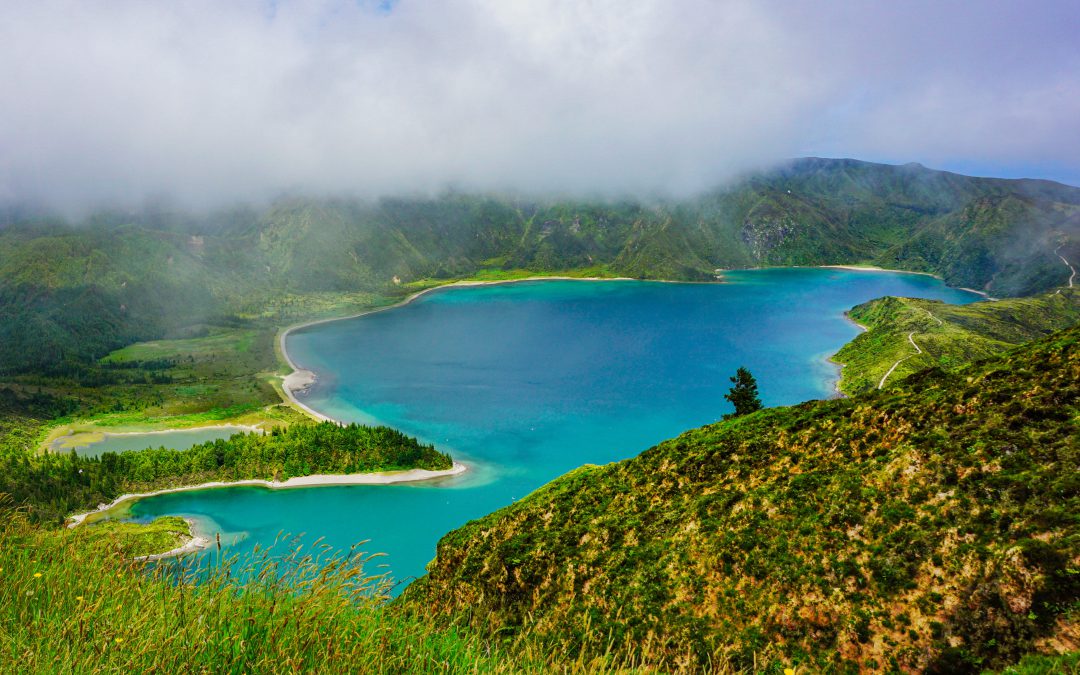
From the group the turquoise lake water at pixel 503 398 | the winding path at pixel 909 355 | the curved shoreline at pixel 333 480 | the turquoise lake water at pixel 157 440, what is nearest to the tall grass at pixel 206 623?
the turquoise lake water at pixel 503 398

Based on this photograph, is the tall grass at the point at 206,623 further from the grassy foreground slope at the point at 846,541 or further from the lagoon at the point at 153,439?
the lagoon at the point at 153,439

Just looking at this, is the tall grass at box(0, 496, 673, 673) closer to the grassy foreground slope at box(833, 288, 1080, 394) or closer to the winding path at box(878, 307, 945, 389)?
the winding path at box(878, 307, 945, 389)

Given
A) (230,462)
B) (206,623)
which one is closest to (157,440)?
(230,462)

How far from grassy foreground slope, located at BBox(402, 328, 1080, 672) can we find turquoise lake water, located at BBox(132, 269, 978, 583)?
28526 mm

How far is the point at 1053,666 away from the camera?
9.82m

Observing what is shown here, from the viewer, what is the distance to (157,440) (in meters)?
110

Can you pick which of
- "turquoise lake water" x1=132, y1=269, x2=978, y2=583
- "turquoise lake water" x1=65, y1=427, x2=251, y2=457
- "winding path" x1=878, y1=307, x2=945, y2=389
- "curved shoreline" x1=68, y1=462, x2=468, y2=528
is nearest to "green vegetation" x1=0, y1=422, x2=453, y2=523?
"curved shoreline" x1=68, y1=462, x2=468, y2=528

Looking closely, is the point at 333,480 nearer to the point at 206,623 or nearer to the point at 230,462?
the point at 230,462

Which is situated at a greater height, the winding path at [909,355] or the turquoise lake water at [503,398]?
the winding path at [909,355]

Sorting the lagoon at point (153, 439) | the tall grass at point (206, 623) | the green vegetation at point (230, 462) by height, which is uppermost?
the tall grass at point (206, 623)

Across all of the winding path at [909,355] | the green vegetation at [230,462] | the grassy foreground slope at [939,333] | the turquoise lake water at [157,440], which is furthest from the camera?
the grassy foreground slope at [939,333]

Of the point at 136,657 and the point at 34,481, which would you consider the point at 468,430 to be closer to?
the point at 34,481

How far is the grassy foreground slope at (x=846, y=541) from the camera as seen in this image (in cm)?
1568

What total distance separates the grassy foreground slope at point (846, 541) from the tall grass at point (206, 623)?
6.86 metres
